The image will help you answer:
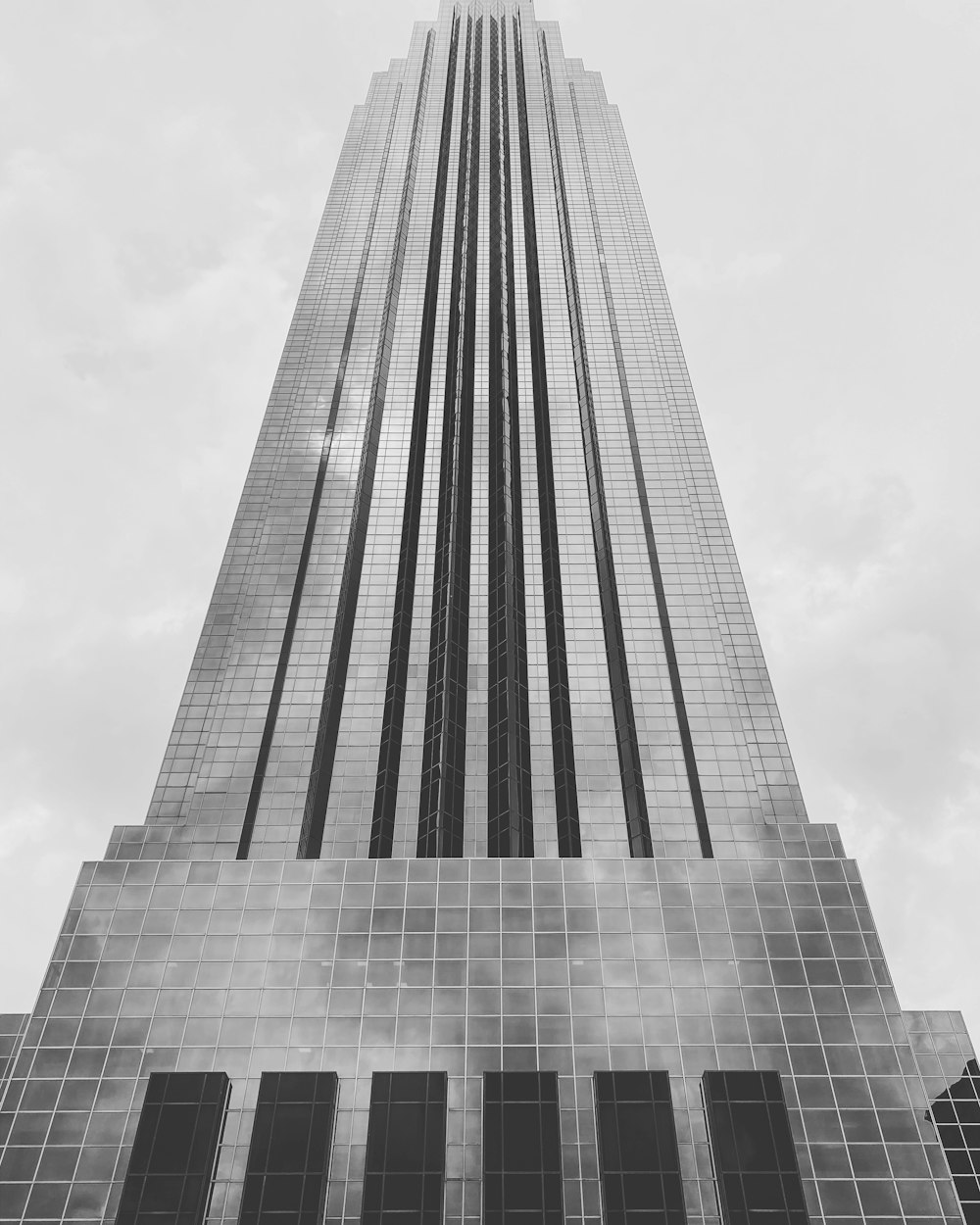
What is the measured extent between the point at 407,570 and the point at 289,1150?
53944mm

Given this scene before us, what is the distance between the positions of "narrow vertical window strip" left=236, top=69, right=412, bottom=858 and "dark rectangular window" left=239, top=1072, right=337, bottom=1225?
64.5 ft

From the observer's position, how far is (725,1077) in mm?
59219

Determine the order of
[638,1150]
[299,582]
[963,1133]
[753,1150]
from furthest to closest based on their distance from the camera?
[299,582], [963,1133], [638,1150], [753,1150]

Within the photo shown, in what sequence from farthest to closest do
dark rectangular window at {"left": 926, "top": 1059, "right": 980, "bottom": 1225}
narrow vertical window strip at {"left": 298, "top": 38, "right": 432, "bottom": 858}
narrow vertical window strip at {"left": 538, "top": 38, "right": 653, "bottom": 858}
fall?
1. narrow vertical window strip at {"left": 298, "top": 38, "right": 432, "bottom": 858}
2. narrow vertical window strip at {"left": 538, "top": 38, "right": 653, "bottom": 858}
3. dark rectangular window at {"left": 926, "top": 1059, "right": 980, "bottom": 1225}

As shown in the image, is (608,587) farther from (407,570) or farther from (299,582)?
(299,582)

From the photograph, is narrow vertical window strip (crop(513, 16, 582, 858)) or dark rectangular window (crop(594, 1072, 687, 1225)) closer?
dark rectangular window (crop(594, 1072, 687, 1225))

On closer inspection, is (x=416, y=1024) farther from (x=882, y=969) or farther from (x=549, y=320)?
(x=549, y=320)

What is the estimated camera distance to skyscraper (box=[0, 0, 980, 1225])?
188ft

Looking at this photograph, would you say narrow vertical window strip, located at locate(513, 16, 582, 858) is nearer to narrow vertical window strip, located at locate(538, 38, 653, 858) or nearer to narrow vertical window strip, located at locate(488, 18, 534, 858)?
narrow vertical window strip, located at locate(488, 18, 534, 858)

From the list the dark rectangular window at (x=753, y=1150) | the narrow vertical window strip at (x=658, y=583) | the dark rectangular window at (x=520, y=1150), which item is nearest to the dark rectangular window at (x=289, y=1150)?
the dark rectangular window at (x=520, y=1150)

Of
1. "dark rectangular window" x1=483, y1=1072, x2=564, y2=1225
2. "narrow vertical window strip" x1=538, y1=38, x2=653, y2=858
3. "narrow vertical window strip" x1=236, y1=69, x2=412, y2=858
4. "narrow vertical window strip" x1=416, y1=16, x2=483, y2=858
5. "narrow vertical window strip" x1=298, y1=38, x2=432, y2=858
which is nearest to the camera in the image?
"dark rectangular window" x1=483, y1=1072, x2=564, y2=1225

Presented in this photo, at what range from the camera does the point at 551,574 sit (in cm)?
9912

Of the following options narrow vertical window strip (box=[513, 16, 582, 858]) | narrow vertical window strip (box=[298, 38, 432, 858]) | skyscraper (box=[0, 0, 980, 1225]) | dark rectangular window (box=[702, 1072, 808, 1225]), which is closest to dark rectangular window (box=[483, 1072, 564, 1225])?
skyscraper (box=[0, 0, 980, 1225])

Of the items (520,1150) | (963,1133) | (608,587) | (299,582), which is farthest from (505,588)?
(963,1133)
